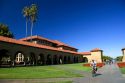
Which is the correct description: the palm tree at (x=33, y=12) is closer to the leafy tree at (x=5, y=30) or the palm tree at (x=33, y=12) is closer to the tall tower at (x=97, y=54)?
the leafy tree at (x=5, y=30)

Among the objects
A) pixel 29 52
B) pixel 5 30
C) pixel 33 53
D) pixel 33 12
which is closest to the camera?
pixel 29 52

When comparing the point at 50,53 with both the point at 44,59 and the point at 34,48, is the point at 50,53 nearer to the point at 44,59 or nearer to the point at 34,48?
the point at 44,59

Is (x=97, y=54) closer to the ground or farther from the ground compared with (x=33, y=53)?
closer to the ground

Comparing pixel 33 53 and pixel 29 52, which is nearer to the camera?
pixel 29 52

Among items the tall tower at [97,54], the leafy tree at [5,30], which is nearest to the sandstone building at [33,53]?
the tall tower at [97,54]

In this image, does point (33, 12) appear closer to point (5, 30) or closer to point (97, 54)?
point (5, 30)

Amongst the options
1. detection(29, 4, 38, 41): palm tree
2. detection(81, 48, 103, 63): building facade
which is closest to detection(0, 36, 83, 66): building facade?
detection(29, 4, 38, 41): palm tree

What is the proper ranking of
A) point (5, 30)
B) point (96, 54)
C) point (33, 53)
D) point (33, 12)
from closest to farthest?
point (33, 53) < point (5, 30) < point (33, 12) < point (96, 54)

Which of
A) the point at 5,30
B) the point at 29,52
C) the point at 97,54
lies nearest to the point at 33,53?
the point at 29,52

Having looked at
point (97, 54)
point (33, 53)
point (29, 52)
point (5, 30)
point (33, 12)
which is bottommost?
point (97, 54)

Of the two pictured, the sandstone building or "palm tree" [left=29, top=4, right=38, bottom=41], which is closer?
the sandstone building

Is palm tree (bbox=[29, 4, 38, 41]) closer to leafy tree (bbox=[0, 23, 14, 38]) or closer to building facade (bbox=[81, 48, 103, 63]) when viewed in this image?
leafy tree (bbox=[0, 23, 14, 38])

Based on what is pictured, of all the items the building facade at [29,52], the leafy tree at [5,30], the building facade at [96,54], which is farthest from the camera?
the building facade at [96,54]

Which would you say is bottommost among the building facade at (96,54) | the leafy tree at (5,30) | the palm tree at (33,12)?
the building facade at (96,54)
